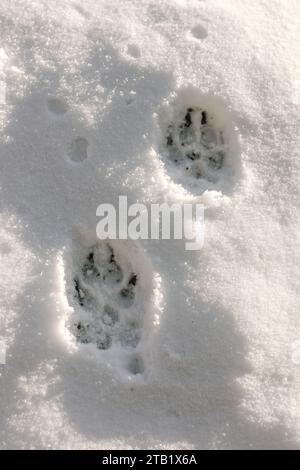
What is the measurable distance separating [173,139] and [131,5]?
49cm

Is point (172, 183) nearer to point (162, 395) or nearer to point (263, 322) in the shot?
point (263, 322)

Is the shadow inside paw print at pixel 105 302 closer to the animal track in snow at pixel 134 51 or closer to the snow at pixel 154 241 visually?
the snow at pixel 154 241

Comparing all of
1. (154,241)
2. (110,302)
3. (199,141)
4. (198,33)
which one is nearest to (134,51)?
(198,33)

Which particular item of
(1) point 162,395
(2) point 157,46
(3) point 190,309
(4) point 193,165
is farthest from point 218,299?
(2) point 157,46

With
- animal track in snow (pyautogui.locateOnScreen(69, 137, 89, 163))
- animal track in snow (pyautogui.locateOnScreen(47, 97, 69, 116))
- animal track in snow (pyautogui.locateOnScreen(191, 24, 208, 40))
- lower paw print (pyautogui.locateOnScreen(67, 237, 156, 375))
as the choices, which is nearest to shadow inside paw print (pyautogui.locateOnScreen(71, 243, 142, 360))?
lower paw print (pyautogui.locateOnScreen(67, 237, 156, 375))

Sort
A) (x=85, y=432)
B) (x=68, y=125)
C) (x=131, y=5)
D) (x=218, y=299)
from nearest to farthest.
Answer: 1. (x=85, y=432)
2. (x=218, y=299)
3. (x=68, y=125)
4. (x=131, y=5)

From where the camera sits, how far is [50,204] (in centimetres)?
195

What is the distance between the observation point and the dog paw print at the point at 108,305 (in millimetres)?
1884

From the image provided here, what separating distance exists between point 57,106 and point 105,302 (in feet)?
2.02

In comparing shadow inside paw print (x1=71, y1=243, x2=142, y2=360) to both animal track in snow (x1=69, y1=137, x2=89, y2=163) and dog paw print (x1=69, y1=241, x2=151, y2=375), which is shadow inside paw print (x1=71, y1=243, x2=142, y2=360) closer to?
dog paw print (x1=69, y1=241, x2=151, y2=375)

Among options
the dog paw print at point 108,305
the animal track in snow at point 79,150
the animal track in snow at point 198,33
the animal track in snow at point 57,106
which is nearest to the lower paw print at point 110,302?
the dog paw print at point 108,305

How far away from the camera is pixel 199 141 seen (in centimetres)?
210

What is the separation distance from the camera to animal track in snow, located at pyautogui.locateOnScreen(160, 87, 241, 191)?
2047mm

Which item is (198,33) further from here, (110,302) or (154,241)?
(110,302)
